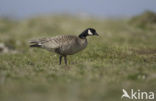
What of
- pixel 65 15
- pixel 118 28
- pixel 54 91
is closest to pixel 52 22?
pixel 65 15

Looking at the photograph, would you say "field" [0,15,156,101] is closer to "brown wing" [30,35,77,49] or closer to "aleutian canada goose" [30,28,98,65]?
"aleutian canada goose" [30,28,98,65]

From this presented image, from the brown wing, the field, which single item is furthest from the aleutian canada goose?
the field

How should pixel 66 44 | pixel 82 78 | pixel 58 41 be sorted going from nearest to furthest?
pixel 82 78
pixel 66 44
pixel 58 41

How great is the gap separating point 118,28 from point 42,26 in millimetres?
6351

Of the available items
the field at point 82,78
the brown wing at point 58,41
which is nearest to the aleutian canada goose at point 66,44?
the brown wing at point 58,41

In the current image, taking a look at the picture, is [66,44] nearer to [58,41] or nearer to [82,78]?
[58,41]

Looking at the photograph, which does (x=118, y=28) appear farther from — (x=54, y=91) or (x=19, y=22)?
(x=54, y=91)

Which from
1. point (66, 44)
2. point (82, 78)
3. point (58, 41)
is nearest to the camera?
point (82, 78)

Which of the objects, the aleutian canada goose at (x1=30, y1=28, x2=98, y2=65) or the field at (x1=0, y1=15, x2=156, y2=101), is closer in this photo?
the field at (x1=0, y1=15, x2=156, y2=101)

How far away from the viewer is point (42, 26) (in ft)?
94.7

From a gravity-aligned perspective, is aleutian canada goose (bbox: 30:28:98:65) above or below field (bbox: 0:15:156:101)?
above

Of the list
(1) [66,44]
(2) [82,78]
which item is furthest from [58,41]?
(2) [82,78]

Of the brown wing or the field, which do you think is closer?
the field

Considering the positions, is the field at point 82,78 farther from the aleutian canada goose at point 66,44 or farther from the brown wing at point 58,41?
the brown wing at point 58,41
